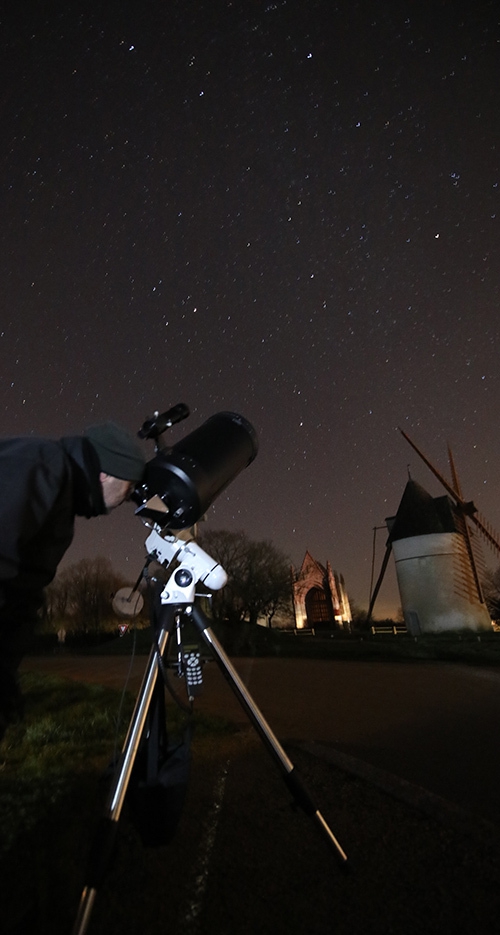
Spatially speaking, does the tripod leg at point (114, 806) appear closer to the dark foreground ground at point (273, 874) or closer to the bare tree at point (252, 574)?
the dark foreground ground at point (273, 874)

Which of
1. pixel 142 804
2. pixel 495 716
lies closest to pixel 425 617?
pixel 495 716

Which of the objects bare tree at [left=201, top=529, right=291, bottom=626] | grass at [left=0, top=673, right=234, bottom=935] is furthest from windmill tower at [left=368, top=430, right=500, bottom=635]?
grass at [left=0, top=673, right=234, bottom=935]

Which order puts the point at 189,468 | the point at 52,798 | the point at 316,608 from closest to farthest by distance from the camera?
the point at 189,468 → the point at 52,798 → the point at 316,608

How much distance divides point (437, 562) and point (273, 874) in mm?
30430

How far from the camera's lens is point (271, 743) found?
2.53 m

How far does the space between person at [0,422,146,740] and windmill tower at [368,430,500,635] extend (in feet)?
99.4

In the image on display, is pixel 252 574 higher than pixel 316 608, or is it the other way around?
pixel 252 574

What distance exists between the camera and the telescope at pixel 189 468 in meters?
2.74

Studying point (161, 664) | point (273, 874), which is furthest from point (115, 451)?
point (273, 874)

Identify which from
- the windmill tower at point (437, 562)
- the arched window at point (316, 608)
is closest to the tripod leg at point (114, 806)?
the windmill tower at point (437, 562)

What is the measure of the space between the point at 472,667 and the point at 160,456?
41.6ft

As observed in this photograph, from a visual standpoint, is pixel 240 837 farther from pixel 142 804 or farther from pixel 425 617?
pixel 425 617

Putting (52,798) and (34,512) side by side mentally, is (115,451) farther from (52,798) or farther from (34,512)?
(52,798)

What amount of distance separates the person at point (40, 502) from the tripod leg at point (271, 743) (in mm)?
862
